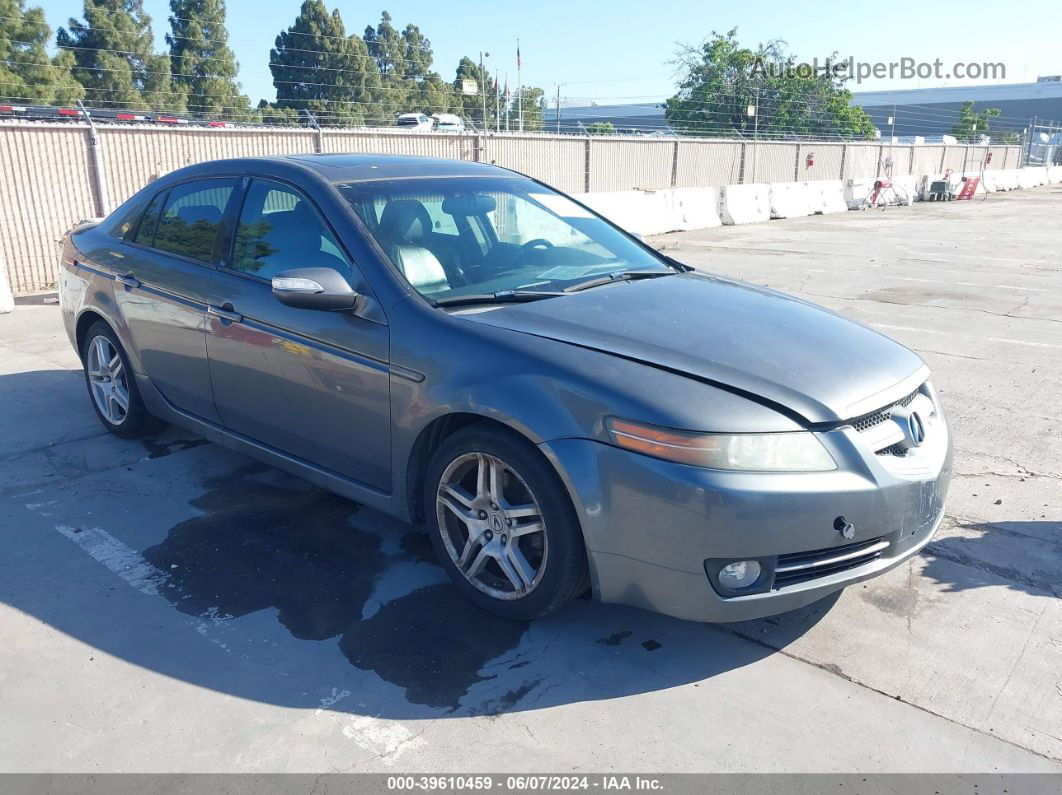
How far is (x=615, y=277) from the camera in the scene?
157 inches

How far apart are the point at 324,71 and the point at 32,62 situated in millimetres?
17776

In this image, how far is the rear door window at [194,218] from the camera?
14.4ft

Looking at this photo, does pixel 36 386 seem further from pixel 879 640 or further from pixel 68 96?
pixel 68 96

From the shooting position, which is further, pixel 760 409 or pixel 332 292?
pixel 332 292

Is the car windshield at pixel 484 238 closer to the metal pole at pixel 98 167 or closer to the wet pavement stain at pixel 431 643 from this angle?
the wet pavement stain at pixel 431 643

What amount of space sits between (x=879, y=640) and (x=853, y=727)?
56 centimetres

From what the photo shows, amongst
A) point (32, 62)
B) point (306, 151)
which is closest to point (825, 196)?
point (306, 151)

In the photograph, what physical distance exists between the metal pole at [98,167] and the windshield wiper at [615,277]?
957 cm

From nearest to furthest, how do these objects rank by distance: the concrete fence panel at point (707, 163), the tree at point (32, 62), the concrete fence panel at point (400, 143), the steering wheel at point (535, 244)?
the steering wheel at point (535, 244)
the concrete fence panel at point (400, 143)
the concrete fence panel at point (707, 163)
the tree at point (32, 62)

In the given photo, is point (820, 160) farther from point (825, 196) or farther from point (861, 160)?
point (825, 196)

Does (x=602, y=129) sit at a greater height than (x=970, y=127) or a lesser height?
lesser

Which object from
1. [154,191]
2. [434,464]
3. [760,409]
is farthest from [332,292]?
[154,191]

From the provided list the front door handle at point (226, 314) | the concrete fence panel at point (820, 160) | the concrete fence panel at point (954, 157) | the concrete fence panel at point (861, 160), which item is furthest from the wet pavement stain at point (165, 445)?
the concrete fence panel at point (954, 157)
